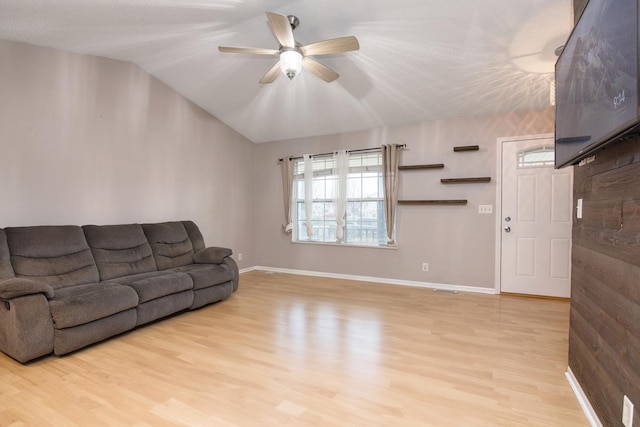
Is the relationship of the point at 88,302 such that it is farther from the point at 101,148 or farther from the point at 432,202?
the point at 432,202

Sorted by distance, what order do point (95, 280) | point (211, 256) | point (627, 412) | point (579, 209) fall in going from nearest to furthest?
point (627, 412), point (579, 209), point (95, 280), point (211, 256)

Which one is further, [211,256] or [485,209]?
[485,209]

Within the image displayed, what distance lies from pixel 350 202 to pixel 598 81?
376 centimetres

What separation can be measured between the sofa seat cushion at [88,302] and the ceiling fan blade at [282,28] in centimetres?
249

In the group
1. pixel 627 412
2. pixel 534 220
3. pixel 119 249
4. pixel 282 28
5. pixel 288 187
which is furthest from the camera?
pixel 288 187

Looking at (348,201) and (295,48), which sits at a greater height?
(295,48)

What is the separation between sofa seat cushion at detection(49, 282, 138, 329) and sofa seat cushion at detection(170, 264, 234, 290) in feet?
2.29

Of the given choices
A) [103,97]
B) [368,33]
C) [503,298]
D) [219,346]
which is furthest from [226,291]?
[503,298]

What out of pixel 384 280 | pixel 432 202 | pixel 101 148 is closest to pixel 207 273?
pixel 101 148

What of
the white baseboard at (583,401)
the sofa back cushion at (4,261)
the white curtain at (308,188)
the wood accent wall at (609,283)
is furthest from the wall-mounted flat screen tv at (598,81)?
the sofa back cushion at (4,261)

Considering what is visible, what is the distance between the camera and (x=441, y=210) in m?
4.46

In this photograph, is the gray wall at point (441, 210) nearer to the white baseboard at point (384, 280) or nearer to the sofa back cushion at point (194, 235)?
the white baseboard at point (384, 280)

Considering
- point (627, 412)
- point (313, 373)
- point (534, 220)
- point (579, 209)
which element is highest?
point (579, 209)

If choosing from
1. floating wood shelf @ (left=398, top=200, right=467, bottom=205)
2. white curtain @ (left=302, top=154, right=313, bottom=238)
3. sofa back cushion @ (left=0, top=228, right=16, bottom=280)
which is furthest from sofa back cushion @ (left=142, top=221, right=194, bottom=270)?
floating wood shelf @ (left=398, top=200, right=467, bottom=205)
